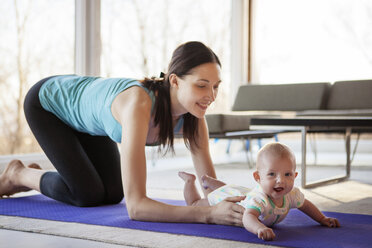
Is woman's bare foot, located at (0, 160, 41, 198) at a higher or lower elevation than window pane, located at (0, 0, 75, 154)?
lower

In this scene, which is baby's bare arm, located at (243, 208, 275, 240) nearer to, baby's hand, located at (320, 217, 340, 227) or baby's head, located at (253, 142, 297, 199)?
baby's head, located at (253, 142, 297, 199)

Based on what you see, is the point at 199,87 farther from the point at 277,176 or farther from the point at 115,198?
the point at 115,198

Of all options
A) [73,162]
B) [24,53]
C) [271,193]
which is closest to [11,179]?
[73,162]

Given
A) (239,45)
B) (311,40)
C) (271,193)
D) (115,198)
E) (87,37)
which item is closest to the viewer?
(271,193)

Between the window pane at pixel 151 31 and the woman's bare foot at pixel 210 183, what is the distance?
9.48 ft

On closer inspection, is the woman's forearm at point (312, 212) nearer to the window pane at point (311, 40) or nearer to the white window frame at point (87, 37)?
the white window frame at point (87, 37)

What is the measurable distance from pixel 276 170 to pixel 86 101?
0.84 meters

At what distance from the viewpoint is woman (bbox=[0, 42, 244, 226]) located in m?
1.71

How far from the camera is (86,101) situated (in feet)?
6.66

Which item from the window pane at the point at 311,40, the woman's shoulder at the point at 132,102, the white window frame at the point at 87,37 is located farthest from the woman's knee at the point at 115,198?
the window pane at the point at 311,40

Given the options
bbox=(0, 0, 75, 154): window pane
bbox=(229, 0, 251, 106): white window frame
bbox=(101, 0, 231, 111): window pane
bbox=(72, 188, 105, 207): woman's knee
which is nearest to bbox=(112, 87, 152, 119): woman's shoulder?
bbox=(72, 188, 105, 207): woman's knee

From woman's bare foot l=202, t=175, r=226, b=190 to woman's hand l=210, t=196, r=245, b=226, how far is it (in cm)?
24

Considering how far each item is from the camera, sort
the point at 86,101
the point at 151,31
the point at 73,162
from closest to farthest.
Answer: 1. the point at 86,101
2. the point at 73,162
3. the point at 151,31

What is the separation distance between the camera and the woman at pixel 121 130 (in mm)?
1706
